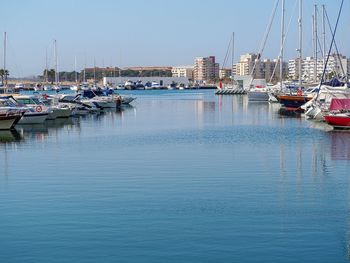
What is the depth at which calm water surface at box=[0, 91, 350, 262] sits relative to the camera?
545 inches

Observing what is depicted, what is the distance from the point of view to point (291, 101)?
68.2 meters

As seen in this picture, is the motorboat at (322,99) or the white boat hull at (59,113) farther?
the white boat hull at (59,113)

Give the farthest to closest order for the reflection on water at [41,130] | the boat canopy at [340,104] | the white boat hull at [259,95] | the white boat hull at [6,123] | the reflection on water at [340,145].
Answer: the white boat hull at [259,95] → the boat canopy at [340,104] → the white boat hull at [6,123] → the reflection on water at [41,130] → the reflection on water at [340,145]

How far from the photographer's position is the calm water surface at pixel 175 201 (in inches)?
545

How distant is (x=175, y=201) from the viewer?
1852 cm

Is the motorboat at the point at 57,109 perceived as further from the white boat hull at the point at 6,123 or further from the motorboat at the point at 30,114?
the white boat hull at the point at 6,123

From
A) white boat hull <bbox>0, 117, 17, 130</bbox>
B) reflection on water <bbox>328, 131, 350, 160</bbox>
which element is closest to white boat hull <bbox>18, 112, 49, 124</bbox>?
white boat hull <bbox>0, 117, 17, 130</bbox>

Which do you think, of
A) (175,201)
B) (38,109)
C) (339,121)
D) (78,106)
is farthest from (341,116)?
(78,106)

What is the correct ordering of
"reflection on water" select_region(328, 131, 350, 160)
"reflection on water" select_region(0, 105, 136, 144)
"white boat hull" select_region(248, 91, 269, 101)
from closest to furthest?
"reflection on water" select_region(328, 131, 350, 160)
"reflection on water" select_region(0, 105, 136, 144)
"white boat hull" select_region(248, 91, 269, 101)

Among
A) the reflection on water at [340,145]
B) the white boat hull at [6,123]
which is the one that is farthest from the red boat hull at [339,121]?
the white boat hull at [6,123]

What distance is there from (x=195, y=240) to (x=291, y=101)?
5519 cm

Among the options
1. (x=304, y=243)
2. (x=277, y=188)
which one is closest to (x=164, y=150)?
(x=277, y=188)

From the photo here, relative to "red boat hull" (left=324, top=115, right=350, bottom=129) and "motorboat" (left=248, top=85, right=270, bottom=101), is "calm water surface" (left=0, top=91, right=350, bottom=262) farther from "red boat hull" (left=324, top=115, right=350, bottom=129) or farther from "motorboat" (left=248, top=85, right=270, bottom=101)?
"motorboat" (left=248, top=85, right=270, bottom=101)

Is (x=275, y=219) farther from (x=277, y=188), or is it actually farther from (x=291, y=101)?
(x=291, y=101)
